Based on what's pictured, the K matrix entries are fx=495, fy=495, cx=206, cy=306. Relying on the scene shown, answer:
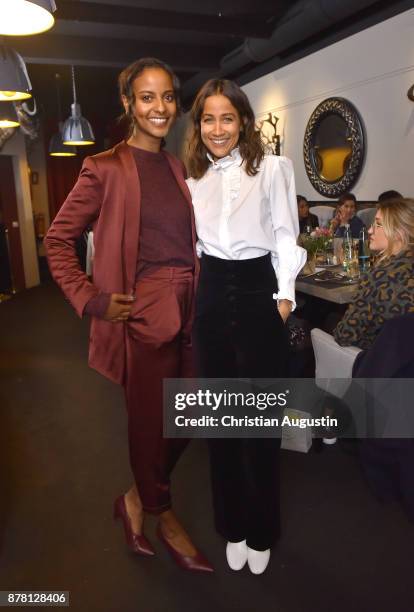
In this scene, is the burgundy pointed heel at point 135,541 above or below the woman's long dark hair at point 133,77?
below

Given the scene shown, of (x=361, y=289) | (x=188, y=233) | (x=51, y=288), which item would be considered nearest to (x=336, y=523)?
(x=361, y=289)

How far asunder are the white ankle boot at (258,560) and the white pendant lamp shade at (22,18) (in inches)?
75.7

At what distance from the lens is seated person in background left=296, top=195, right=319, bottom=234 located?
5.05 meters

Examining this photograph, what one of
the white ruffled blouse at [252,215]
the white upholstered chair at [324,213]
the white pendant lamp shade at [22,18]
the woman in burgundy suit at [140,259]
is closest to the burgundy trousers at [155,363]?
the woman in burgundy suit at [140,259]

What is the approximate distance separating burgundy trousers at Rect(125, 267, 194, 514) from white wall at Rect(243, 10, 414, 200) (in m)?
3.92

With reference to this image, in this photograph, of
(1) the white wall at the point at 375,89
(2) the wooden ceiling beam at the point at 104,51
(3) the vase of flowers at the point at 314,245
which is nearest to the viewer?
(3) the vase of flowers at the point at 314,245

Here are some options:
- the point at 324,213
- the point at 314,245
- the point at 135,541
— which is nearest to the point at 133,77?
the point at 135,541

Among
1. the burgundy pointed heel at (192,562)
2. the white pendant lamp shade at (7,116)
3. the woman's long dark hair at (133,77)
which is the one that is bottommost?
the burgundy pointed heel at (192,562)

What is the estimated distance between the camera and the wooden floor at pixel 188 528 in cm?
165

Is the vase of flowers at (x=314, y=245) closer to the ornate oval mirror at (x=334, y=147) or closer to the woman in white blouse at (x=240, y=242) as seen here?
the woman in white blouse at (x=240, y=242)

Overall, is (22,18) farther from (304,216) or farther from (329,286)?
(304,216)

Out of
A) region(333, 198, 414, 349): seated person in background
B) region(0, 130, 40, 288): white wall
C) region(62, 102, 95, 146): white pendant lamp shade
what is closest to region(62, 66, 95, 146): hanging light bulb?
region(62, 102, 95, 146): white pendant lamp shade

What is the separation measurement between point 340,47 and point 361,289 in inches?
169

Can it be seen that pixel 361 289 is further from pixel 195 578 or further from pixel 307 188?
pixel 307 188
